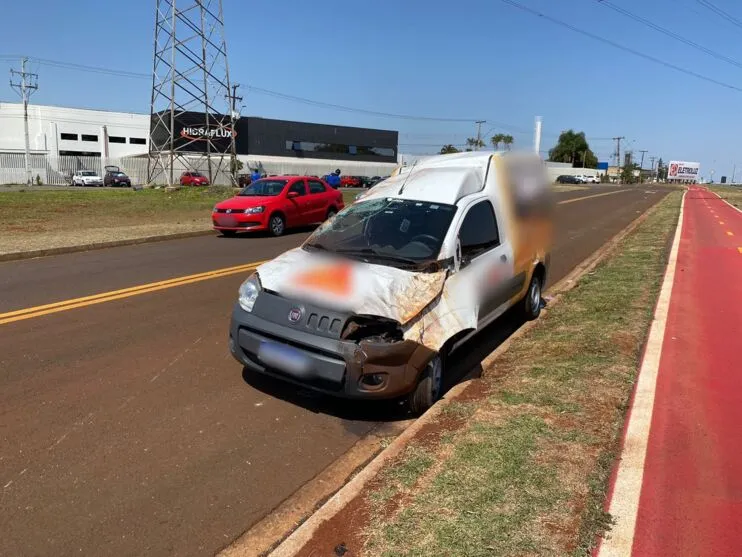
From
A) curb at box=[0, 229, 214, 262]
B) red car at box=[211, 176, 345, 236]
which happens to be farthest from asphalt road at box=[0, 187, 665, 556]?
red car at box=[211, 176, 345, 236]

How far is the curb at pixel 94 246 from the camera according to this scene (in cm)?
1106

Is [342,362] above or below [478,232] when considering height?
below

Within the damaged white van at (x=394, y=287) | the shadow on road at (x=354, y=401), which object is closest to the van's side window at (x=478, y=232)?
the damaged white van at (x=394, y=287)

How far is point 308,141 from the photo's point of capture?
7412 cm

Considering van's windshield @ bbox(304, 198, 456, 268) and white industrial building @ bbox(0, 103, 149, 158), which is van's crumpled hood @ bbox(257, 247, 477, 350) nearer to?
van's windshield @ bbox(304, 198, 456, 268)

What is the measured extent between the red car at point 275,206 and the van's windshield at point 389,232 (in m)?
9.57

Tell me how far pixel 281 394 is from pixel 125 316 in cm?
305

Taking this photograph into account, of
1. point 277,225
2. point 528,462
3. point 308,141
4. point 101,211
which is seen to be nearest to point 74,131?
point 308,141

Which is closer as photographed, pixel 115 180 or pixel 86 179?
pixel 115 180

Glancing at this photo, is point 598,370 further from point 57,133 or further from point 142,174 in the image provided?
point 57,133

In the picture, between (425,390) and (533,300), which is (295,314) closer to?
(425,390)

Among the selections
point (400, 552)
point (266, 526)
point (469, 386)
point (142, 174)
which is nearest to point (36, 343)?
point (266, 526)

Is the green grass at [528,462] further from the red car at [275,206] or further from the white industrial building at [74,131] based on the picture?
the white industrial building at [74,131]

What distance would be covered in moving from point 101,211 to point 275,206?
1050cm
